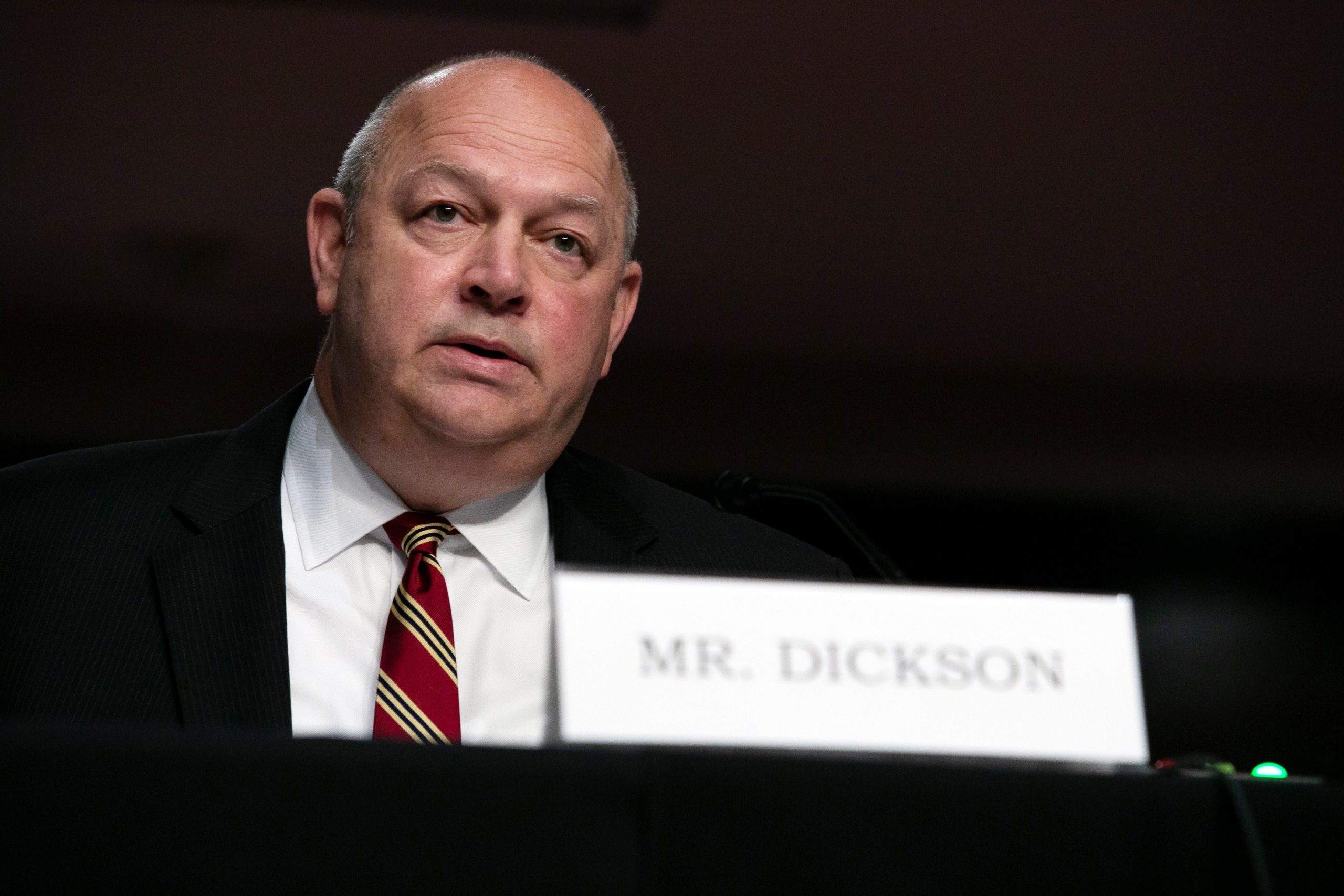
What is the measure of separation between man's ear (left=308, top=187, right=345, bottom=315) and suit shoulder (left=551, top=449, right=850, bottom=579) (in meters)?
0.34

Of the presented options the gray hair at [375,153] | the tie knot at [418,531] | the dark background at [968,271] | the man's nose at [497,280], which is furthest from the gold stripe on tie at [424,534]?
the dark background at [968,271]

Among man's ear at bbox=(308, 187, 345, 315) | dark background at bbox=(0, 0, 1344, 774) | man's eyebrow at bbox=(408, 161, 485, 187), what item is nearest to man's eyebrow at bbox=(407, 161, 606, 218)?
man's eyebrow at bbox=(408, 161, 485, 187)

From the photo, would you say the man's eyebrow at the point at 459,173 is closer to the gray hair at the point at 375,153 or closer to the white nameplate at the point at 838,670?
the gray hair at the point at 375,153

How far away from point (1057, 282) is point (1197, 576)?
0.57 m

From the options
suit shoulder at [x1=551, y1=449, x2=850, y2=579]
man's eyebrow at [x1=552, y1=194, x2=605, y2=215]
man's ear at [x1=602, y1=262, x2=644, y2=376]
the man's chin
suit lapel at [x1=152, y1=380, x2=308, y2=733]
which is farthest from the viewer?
man's ear at [x1=602, y1=262, x2=644, y2=376]

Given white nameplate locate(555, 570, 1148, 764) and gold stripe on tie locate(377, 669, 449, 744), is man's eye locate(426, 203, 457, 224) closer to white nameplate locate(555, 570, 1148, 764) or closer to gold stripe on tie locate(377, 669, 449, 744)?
gold stripe on tie locate(377, 669, 449, 744)

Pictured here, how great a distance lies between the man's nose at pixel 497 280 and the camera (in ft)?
3.99

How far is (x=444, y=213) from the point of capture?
4.24ft

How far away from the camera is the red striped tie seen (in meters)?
1.07

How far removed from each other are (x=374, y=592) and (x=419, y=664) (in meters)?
0.12

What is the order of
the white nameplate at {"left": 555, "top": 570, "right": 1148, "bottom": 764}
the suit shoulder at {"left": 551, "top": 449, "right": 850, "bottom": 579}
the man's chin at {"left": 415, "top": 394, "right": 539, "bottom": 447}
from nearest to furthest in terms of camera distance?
the white nameplate at {"left": 555, "top": 570, "right": 1148, "bottom": 764} < the man's chin at {"left": 415, "top": 394, "right": 539, "bottom": 447} < the suit shoulder at {"left": 551, "top": 449, "right": 850, "bottom": 579}

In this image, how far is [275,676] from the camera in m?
1.05

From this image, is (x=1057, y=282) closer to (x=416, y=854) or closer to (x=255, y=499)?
(x=255, y=499)

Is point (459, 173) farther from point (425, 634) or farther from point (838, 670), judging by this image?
point (838, 670)
